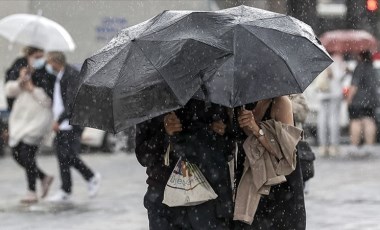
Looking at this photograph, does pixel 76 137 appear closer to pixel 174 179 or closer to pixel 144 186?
pixel 144 186

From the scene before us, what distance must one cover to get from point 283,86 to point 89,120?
1075mm

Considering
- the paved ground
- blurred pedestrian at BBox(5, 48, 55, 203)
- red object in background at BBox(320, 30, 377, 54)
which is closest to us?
the paved ground

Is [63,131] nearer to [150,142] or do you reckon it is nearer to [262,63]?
[150,142]

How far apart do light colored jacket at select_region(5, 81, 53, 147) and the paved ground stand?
0.75 metres

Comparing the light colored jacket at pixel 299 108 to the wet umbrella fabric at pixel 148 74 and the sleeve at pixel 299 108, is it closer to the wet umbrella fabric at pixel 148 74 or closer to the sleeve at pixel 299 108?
the sleeve at pixel 299 108

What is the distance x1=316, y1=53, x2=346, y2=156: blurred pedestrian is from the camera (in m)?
17.0

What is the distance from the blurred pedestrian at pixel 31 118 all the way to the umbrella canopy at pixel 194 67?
19.1 feet

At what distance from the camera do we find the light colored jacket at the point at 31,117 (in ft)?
37.7

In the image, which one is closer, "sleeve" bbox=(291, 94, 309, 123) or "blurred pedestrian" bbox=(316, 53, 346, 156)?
"sleeve" bbox=(291, 94, 309, 123)

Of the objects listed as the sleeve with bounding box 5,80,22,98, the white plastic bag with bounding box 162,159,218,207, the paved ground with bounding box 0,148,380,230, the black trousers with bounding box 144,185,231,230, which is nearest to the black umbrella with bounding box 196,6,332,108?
the white plastic bag with bounding box 162,159,218,207

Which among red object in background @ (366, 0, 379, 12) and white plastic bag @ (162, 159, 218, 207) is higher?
red object in background @ (366, 0, 379, 12)

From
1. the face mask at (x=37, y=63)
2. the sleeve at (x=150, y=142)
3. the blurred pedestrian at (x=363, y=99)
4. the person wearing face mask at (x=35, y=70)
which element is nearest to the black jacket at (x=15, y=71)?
the person wearing face mask at (x=35, y=70)

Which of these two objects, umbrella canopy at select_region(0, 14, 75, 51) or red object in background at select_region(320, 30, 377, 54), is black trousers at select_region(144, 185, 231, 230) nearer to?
umbrella canopy at select_region(0, 14, 75, 51)

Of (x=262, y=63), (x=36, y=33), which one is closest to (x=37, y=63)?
(x=36, y=33)
